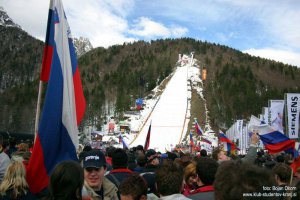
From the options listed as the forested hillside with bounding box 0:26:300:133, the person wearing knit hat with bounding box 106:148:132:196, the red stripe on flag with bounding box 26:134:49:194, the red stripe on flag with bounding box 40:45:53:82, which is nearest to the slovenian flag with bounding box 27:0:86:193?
the red stripe on flag with bounding box 26:134:49:194

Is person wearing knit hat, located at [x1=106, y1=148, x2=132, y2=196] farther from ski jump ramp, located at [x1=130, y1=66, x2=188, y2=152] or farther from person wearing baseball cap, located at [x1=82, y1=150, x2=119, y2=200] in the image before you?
ski jump ramp, located at [x1=130, y1=66, x2=188, y2=152]

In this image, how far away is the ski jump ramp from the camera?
50.1m

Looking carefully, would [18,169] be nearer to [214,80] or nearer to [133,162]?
[133,162]

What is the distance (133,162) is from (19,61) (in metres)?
169

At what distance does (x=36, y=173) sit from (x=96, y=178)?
33.0 inches

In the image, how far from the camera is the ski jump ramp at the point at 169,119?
50.1 m

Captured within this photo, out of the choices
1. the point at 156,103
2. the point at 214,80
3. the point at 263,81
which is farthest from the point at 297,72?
the point at 156,103

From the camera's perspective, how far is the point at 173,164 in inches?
164

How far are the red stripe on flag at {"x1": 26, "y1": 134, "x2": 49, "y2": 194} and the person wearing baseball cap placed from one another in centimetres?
61

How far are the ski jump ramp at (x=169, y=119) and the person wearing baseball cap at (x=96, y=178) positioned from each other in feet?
97.7

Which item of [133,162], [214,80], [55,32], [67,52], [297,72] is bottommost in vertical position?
[133,162]

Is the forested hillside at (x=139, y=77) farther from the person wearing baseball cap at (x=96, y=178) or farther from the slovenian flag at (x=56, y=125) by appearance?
the person wearing baseball cap at (x=96, y=178)

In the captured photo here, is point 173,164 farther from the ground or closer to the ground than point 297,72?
closer to the ground

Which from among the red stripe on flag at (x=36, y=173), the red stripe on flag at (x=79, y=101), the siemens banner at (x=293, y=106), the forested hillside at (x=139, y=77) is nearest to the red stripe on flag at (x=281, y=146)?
the siemens banner at (x=293, y=106)
